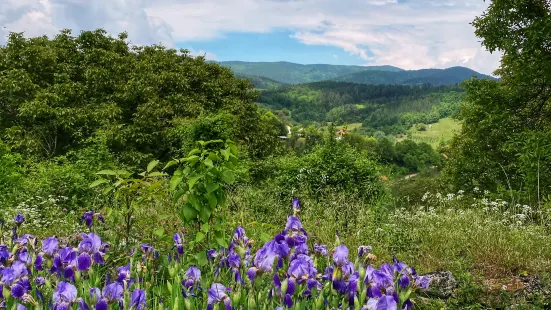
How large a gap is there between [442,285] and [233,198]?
421 centimetres

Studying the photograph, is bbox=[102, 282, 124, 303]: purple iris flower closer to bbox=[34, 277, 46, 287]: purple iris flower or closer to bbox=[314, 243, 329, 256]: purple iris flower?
bbox=[34, 277, 46, 287]: purple iris flower

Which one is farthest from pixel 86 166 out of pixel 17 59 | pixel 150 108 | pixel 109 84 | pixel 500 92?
pixel 500 92

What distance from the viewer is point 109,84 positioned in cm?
1969

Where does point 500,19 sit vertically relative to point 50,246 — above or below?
above

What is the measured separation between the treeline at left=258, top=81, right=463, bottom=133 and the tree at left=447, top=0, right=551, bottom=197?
410ft

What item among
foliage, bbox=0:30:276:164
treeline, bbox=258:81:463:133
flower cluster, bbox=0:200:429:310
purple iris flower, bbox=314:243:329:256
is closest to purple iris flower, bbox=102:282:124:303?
flower cluster, bbox=0:200:429:310

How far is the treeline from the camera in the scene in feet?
499

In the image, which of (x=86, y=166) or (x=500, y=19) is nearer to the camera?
(x=500, y=19)

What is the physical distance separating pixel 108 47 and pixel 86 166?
11231 millimetres

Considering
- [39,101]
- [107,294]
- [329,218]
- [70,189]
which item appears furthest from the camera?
[39,101]

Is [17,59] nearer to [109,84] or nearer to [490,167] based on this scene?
[109,84]

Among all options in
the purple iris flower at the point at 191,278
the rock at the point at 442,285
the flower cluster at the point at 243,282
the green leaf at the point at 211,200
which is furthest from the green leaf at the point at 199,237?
the rock at the point at 442,285

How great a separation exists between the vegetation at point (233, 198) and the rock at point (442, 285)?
0.09ft

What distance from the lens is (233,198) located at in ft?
24.9
